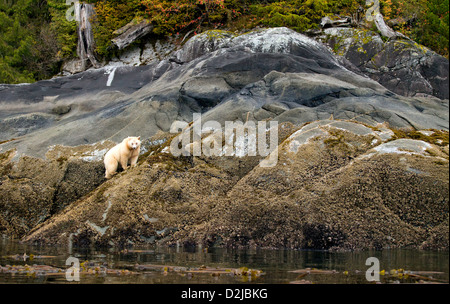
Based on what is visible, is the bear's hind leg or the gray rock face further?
the gray rock face

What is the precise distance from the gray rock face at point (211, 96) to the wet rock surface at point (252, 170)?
58 mm

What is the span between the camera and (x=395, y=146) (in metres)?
10.3

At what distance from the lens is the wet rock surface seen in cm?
963

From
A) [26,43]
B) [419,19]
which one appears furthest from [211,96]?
[26,43]

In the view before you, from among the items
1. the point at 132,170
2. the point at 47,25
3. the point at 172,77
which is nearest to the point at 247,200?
the point at 132,170

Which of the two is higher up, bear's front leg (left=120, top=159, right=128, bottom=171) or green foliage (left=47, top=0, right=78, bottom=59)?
green foliage (left=47, top=0, right=78, bottom=59)

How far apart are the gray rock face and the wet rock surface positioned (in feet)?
0.19

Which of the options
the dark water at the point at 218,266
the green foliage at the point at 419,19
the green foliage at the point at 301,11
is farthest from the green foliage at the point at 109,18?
the dark water at the point at 218,266

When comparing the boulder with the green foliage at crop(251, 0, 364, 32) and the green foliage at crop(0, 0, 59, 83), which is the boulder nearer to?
the green foliage at crop(251, 0, 364, 32)

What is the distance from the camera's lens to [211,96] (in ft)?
54.6

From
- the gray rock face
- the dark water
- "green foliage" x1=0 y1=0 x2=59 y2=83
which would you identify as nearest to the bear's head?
the gray rock face

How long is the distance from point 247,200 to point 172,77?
9592 millimetres

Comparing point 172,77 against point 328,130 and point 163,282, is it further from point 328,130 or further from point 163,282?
point 163,282

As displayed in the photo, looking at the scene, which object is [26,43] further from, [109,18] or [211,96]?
[211,96]
